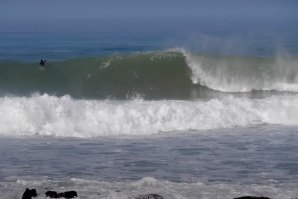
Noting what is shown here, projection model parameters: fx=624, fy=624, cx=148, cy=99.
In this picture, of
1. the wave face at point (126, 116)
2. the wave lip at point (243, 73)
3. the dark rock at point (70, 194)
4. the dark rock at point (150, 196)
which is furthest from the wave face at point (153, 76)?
the dark rock at point (150, 196)

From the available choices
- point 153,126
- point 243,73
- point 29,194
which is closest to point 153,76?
point 243,73

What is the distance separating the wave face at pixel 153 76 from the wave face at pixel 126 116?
303 centimetres

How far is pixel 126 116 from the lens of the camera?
648 inches

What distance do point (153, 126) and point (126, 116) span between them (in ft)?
2.73

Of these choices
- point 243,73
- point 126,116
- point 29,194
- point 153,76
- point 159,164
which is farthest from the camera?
point 243,73

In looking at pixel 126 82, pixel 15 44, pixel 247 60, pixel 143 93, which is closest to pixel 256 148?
pixel 143 93

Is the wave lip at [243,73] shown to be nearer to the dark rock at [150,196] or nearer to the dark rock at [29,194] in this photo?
the dark rock at [150,196]

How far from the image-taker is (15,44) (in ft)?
123

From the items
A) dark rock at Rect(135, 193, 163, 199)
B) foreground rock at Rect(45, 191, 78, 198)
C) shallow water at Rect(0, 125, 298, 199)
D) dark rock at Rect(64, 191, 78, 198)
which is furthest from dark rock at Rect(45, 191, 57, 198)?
dark rock at Rect(135, 193, 163, 199)

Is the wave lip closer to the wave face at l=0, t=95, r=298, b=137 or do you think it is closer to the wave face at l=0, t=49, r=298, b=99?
the wave face at l=0, t=49, r=298, b=99

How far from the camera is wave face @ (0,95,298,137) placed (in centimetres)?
1572

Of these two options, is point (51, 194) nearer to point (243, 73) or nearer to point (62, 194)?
point (62, 194)

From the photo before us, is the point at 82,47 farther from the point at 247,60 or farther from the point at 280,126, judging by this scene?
the point at 280,126

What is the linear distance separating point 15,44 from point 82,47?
482 cm
